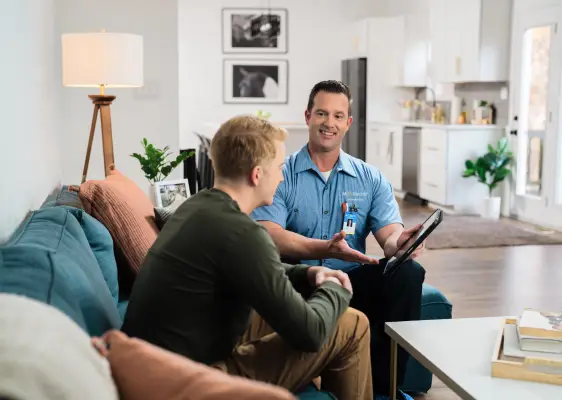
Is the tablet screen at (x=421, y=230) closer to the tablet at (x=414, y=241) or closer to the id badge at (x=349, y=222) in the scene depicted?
the tablet at (x=414, y=241)

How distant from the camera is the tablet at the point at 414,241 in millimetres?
2509

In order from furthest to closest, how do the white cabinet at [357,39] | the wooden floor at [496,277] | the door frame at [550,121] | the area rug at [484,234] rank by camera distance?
the white cabinet at [357,39], the door frame at [550,121], the area rug at [484,234], the wooden floor at [496,277]

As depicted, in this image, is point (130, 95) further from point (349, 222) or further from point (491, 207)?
point (491, 207)

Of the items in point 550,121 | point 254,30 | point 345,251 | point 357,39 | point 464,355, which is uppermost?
point 254,30

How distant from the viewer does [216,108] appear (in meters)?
12.0

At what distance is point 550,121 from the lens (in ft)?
24.5

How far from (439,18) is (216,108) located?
155 inches

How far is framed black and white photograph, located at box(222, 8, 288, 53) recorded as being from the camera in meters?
11.9

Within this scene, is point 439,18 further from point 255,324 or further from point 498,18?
point 255,324

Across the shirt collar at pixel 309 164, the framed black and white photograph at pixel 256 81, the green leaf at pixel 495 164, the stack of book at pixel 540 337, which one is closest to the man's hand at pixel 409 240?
the shirt collar at pixel 309 164

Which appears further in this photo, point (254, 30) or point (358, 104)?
point (254, 30)

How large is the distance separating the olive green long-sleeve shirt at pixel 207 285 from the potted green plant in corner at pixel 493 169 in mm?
6518

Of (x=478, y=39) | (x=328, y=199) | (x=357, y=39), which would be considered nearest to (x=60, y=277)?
(x=328, y=199)

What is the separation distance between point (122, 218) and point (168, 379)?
1.84 m
